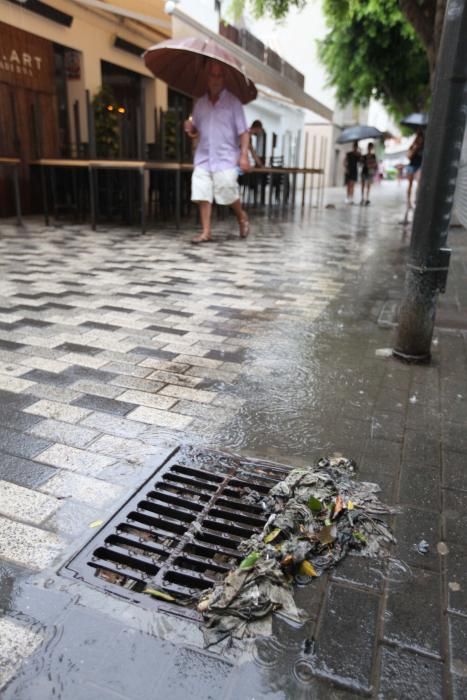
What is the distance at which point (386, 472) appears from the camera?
7.13ft

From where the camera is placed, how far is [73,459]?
220 centimetres

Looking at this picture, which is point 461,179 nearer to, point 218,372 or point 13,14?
point 218,372

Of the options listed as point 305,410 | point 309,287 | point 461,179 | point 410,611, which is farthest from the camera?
point 309,287

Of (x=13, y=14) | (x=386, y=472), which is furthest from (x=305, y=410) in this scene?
(x=13, y=14)

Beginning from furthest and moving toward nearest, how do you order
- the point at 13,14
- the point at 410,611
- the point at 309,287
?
the point at 13,14 < the point at 309,287 < the point at 410,611

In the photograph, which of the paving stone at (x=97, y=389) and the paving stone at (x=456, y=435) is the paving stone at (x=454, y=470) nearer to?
the paving stone at (x=456, y=435)

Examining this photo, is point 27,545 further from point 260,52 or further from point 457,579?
point 260,52

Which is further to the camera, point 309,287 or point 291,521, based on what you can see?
point 309,287

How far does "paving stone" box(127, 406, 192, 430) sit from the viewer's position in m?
2.53

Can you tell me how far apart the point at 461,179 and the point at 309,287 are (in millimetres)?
1899

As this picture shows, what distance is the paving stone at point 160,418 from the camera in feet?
8.31

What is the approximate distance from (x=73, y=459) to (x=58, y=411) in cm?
46

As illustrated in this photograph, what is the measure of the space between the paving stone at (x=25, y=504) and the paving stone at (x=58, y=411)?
542 millimetres

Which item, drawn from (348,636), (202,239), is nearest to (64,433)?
(348,636)
